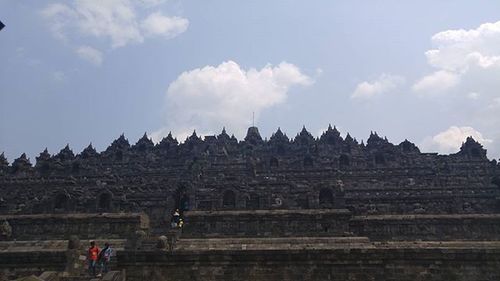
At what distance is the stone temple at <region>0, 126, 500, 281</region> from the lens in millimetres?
18938

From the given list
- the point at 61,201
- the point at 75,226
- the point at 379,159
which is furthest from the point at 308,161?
the point at 75,226

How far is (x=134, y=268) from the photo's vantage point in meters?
19.1

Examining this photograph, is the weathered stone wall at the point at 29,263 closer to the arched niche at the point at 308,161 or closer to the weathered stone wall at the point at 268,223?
the weathered stone wall at the point at 268,223

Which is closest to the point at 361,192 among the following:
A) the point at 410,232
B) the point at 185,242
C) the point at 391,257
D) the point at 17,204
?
the point at 410,232

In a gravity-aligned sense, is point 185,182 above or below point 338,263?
above

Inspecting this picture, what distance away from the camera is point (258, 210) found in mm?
32031

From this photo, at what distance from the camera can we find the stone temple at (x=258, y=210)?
746 inches

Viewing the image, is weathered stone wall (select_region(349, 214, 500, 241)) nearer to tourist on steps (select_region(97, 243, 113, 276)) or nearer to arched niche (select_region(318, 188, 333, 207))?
arched niche (select_region(318, 188, 333, 207))

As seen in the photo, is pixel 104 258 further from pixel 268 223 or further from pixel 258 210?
pixel 258 210

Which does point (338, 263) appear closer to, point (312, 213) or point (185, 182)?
point (312, 213)

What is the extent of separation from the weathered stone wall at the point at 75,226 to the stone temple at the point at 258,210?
0.09m

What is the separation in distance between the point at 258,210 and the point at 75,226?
1372cm

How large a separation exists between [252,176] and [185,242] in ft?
64.5

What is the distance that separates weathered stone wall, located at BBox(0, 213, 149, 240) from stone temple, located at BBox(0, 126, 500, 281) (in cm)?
9
